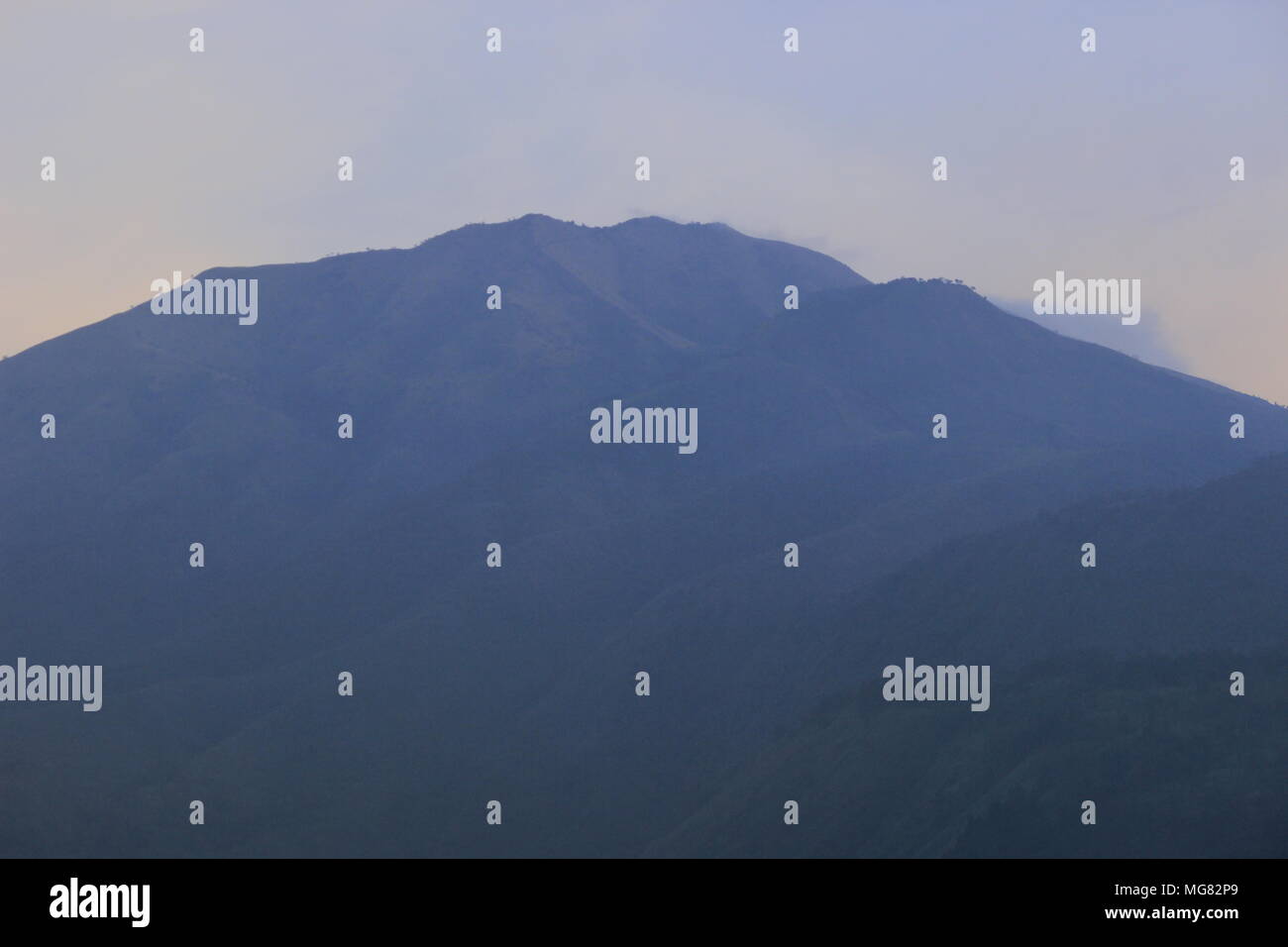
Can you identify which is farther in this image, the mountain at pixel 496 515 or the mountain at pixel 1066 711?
the mountain at pixel 496 515

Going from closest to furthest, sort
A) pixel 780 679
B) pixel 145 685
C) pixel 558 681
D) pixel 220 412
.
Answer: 1. pixel 780 679
2. pixel 558 681
3. pixel 145 685
4. pixel 220 412

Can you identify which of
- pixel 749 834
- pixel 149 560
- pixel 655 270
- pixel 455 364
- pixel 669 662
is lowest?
pixel 749 834

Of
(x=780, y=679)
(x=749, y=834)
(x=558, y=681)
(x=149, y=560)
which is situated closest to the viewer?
(x=749, y=834)

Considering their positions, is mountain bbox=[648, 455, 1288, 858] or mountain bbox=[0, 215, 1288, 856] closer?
mountain bbox=[648, 455, 1288, 858]

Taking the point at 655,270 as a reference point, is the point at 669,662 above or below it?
below

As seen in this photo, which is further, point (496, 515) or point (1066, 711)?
point (496, 515)

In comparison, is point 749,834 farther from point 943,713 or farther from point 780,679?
point 780,679

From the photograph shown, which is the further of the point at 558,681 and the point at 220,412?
the point at 220,412
